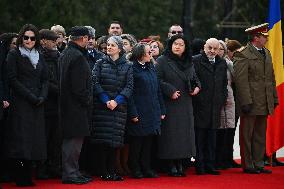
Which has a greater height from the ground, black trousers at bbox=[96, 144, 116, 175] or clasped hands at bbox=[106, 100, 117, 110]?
clasped hands at bbox=[106, 100, 117, 110]

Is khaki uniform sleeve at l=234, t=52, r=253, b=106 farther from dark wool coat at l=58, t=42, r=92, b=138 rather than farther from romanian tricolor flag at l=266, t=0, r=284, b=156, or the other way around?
dark wool coat at l=58, t=42, r=92, b=138

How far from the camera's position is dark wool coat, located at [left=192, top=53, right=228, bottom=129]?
1335cm

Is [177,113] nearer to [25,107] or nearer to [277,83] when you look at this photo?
[25,107]

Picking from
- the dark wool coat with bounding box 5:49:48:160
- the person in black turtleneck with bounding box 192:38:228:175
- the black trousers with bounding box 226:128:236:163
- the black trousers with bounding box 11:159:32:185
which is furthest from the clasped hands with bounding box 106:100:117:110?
the black trousers with bounding box 226:128:236:163

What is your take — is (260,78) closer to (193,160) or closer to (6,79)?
(193,160)

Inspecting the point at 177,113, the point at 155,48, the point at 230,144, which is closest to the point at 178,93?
the point at 177,113

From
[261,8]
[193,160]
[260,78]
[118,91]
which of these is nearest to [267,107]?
[260,78]

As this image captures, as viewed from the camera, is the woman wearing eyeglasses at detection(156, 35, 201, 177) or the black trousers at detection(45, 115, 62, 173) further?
the woman wearing eyeglasses at detection(156, 35, 201, 177)

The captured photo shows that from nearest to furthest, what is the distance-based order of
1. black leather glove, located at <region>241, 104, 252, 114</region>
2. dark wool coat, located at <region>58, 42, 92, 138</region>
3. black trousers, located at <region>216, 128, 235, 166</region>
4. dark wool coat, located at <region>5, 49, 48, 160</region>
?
dark wool coat, located at <region>5, 49, 48, 160</region>
dark wool coat, located at <region>58, 42, 92, 138</region>
black leather glove, located at <region>241, 104, 252, 114</region>
black trousers, located at <region>216, 128, 235, 166</region>

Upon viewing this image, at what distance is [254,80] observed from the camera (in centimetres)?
1373

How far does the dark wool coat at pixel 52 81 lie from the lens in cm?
1223

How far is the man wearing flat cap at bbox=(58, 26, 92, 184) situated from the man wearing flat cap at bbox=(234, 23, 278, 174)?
279cm

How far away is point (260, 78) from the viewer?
541 inches

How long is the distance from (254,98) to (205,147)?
104cm
